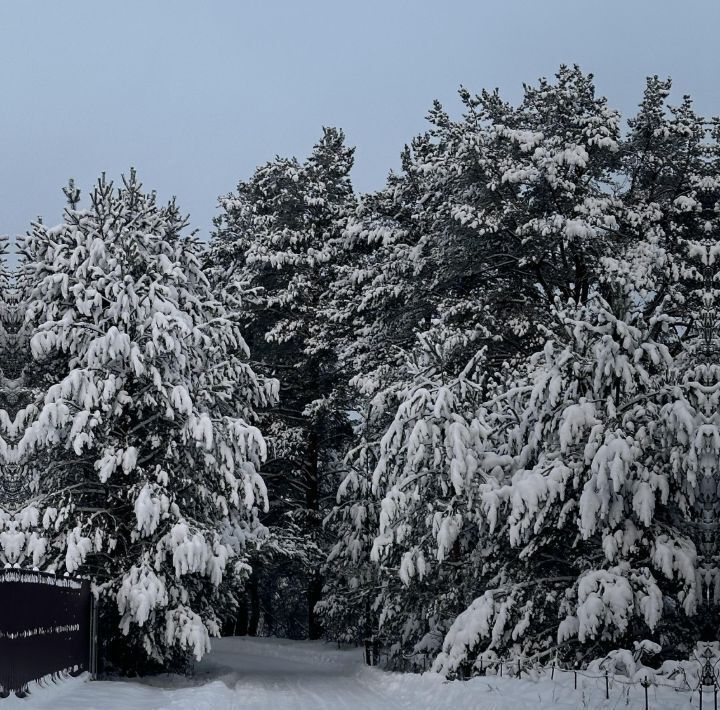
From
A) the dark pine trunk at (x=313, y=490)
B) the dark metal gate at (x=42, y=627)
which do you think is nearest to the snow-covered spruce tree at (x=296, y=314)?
the dark pine trunk at (x=313, y=490)

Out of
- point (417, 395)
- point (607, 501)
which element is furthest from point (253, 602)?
point (607, 501)

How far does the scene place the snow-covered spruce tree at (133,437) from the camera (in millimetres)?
17234

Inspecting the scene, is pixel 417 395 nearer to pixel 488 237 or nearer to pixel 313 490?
pixel 488 237

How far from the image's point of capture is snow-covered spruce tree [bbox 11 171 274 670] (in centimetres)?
1723

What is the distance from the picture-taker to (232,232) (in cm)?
3494

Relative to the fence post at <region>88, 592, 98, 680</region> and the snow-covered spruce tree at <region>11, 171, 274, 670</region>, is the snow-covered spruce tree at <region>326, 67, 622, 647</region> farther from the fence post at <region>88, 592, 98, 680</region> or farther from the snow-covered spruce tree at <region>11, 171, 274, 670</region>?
the fence post at <region>88, 592, 98, 680</region>

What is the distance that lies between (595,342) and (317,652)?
17.9 m

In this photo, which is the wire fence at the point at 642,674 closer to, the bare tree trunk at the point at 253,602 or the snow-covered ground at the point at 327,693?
the snow-covered ground at the point at 327,693

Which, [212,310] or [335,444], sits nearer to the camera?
[212,310]

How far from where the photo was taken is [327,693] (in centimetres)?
1719

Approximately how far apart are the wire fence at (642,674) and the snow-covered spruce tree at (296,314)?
15.2m

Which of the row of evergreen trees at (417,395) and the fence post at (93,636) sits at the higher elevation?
the row of evergreen trees at (417,395)

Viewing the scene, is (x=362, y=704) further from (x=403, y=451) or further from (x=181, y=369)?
(x=181, y=369)

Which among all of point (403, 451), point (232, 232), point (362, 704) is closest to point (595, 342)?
point (403, 451)
